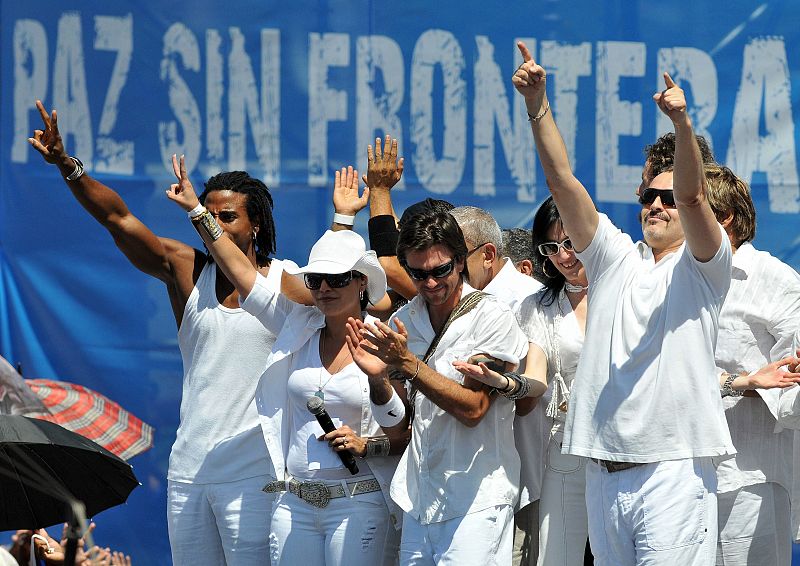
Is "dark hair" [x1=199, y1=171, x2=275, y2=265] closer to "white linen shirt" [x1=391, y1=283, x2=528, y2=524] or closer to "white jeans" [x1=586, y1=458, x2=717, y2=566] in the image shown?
"white linen shirt" [x1=391, y1=283, x2=528, y2=524]

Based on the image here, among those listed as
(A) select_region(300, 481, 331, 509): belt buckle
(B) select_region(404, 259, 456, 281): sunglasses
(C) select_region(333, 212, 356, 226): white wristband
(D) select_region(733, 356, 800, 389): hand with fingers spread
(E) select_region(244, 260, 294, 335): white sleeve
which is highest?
(C) select_region(333, 212, 356, 226): white wristband

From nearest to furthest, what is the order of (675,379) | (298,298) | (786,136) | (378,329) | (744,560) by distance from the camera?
(675,379) < (378,329) < (744,560) < (298,298) < (786,136)

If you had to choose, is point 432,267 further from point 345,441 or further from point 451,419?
point 345,441

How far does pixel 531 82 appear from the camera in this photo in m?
2.93

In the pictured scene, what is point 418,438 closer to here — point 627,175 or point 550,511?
point 550,511

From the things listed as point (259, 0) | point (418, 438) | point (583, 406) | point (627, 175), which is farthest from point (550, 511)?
point (259, 0)

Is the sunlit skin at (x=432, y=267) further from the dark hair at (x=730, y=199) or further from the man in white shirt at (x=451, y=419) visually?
the dark hair at (x=730, y=199)

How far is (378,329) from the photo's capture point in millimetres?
3189

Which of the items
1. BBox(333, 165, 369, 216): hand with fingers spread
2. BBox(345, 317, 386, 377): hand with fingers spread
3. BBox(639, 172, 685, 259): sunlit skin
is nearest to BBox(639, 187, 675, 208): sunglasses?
BBox(639, 172, 685, 259): sunlit skin

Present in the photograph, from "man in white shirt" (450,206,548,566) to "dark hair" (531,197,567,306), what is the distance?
0.09 m

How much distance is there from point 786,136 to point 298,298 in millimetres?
2358

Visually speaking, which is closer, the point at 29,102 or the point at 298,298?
the point at 298,298

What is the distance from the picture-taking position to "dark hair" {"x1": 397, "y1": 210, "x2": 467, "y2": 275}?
3.44 metres

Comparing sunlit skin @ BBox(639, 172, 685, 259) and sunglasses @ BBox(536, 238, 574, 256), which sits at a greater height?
sunlit skin @ BBox(639, 172, 685, 259)
